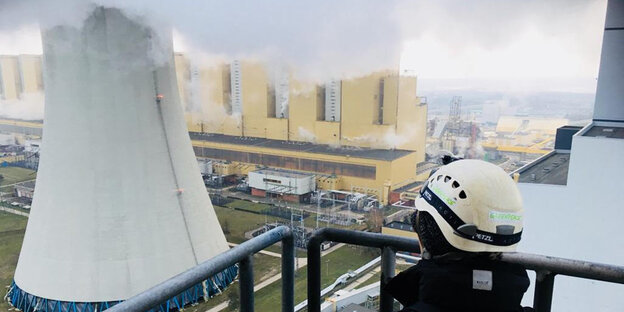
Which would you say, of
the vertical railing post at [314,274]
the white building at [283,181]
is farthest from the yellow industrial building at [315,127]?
the vertical railing post at [314,274]

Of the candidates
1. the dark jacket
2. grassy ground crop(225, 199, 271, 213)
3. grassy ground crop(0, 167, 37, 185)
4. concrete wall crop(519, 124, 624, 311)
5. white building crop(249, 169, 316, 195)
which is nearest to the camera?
the dark jacket

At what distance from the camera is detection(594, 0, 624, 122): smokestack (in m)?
2.23

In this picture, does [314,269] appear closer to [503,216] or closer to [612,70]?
[503,216]

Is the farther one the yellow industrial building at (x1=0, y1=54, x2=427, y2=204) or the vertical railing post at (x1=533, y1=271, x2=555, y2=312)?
the yellow industrial building at (x1=0, y1=54, x2=427, y2=204)

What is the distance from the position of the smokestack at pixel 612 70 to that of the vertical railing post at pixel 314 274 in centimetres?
222

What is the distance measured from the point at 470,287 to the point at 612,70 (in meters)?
2.45

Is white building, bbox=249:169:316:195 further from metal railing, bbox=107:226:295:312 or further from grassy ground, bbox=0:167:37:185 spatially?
metal railing, bbox=107:226:295:312

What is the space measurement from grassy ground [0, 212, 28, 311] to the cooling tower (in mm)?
836

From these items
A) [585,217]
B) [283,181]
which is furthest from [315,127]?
[585,217]

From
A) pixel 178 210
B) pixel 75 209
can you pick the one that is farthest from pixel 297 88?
pixel 75 209

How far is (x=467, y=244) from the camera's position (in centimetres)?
47

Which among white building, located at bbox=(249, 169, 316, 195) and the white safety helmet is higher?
the white safety helmet

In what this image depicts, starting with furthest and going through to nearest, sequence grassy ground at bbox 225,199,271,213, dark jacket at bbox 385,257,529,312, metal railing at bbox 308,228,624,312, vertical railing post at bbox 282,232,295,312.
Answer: grassy ground at bbox 225,199,271,213 < vertical railing post at bbox 282,232,295,312 < metal railing at bbox 308,228,624,312 < dark jacket at bbox 385,257,529,312

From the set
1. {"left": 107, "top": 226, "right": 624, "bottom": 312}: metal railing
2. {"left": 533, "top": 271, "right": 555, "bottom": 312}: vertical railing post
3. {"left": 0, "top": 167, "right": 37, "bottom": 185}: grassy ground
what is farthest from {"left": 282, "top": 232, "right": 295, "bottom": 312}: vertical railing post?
{"left": 0, "top": 167, "right": 37, "bottom": 185}: grassy ground
